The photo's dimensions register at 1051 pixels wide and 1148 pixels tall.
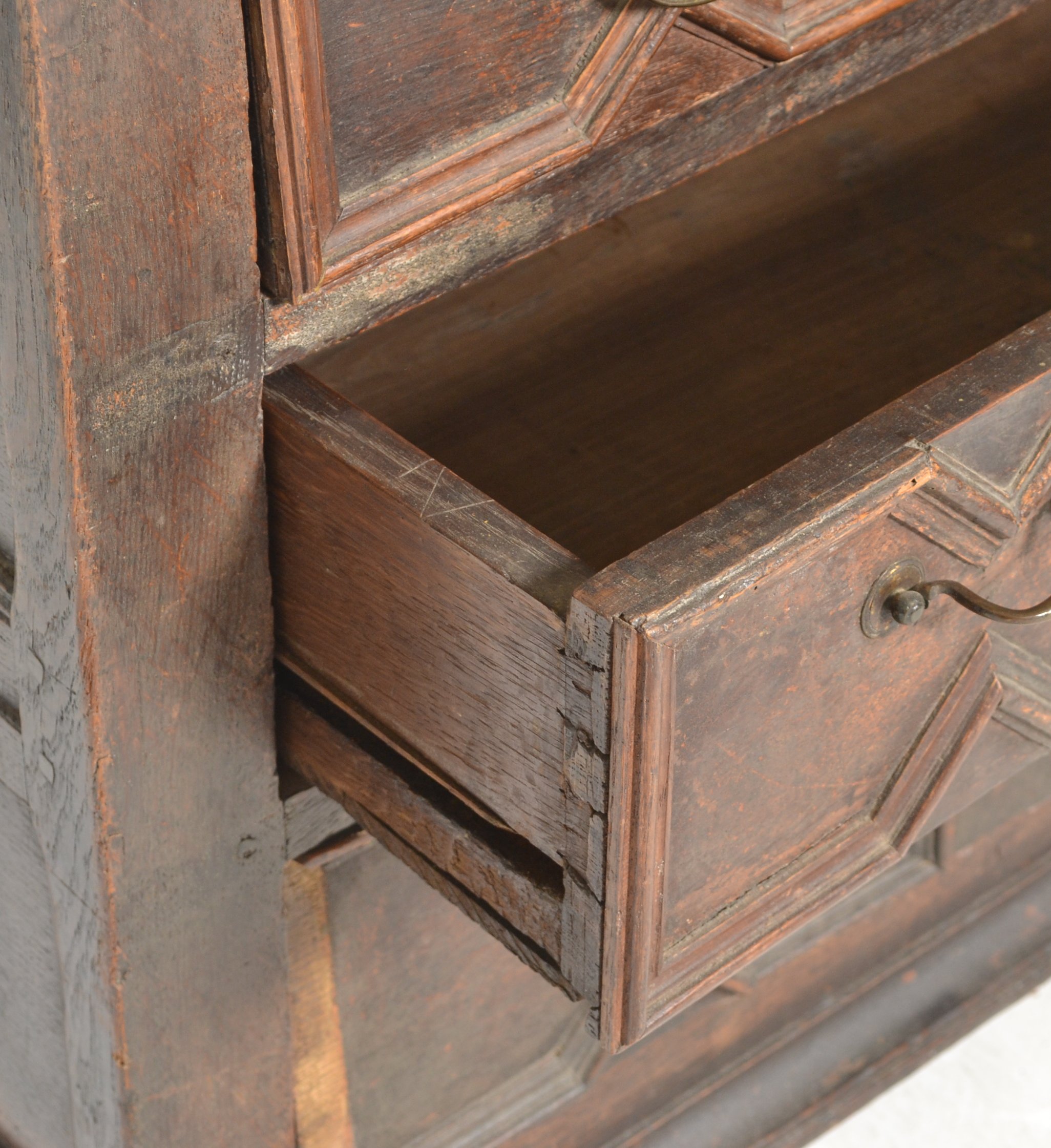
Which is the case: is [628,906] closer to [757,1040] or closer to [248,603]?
[248,603]

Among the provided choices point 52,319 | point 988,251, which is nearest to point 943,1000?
point 988,251

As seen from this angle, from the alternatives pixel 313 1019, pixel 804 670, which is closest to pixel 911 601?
pixel 804 670

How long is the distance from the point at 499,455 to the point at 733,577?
34 centimetres

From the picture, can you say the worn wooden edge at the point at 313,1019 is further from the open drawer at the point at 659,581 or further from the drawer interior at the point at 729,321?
the drawer interior at the point at 729,321

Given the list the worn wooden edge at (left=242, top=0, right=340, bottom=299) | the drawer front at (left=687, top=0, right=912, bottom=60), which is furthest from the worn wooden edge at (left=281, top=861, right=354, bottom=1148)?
the drawer front at (left=687, top=0, right=912, bottom=60)

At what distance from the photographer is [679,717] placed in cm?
68

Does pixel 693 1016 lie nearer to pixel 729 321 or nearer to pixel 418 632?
pixel 729 321

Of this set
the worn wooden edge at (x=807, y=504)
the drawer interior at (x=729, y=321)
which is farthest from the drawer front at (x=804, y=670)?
the drawer interior at (x=729, y=321)

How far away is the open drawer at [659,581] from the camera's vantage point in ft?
2.26

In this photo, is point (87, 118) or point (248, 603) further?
point (248, 603)

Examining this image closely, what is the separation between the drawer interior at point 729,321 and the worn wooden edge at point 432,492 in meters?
0.18

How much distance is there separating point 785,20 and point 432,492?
14.7 inches

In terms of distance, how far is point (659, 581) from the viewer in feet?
2.15

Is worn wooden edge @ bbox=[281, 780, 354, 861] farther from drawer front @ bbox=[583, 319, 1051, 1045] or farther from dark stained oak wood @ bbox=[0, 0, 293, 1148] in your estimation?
drawer front @ bbox=[583, 319, 1051, 1045]
